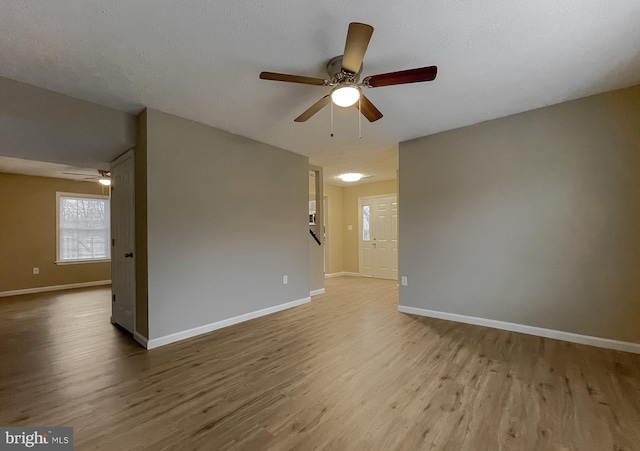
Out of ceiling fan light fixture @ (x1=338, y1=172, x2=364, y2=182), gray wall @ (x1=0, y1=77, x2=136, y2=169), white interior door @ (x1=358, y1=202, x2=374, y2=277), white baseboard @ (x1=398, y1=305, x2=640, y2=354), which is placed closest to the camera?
gray wall @ (x1=0, y1=77, x2=136, y2=169)

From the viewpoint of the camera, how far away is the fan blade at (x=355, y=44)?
150 centimetres

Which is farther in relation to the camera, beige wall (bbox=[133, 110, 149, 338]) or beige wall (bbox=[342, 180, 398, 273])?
beige wall (bbox=[342, 180, 398, 273])

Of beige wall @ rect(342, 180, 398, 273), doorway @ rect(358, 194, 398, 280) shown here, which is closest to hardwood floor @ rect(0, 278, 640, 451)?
doorway @ rect(358, 194, 398, 280)

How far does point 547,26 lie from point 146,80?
2.98 meters

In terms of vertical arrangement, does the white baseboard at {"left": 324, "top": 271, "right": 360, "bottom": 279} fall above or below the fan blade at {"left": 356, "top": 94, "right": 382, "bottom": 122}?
below

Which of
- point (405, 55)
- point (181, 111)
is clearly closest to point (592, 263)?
point (405, 55)

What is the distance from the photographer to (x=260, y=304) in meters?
3.93

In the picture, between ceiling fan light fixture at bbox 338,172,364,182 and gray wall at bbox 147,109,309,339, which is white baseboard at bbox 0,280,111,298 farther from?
ceiling fan light fixture at bbox 338,172,364,182

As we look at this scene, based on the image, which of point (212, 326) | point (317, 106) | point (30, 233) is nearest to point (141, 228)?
point (212, 326)

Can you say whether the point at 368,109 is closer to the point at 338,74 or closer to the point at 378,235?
the point at 338,74

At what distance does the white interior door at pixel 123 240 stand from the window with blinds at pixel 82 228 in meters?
3.60

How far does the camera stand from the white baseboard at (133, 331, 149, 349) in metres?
2.86

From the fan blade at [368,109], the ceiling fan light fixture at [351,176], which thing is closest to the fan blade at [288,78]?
the fan blade at [368,109]

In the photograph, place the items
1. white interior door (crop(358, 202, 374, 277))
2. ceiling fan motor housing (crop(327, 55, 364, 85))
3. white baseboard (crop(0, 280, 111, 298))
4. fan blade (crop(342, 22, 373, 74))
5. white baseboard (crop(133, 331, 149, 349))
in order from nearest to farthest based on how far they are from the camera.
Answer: fan blade (crop(342, 22, 373, 74)) < ceiling fan motor housing (crop(327, 55, 364, 85)) < white baseboard (crop(133, 331, 149, 349)) < white baseboard (crop(0, 280, 111, 298)) < white interior door (crop(358, 202, 374, 277))
